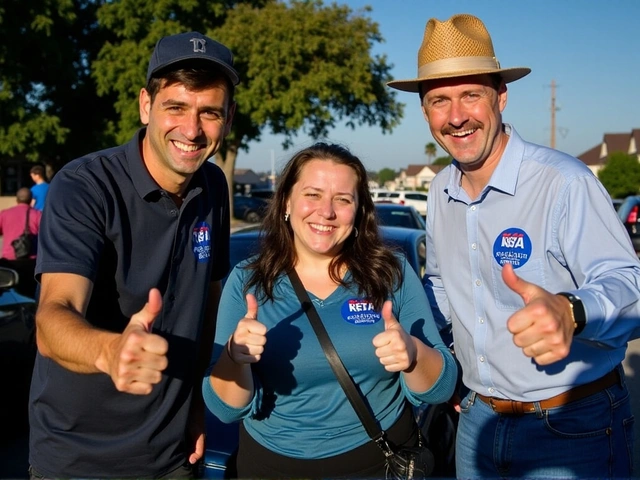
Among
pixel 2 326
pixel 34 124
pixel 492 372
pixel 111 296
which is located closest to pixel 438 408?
pixel 492 372

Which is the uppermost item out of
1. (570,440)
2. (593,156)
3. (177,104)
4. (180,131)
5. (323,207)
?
(593,156)

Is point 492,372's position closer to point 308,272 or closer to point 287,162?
point 308,272

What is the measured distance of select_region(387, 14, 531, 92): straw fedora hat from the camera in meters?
2.81

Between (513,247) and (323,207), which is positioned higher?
(323,207)

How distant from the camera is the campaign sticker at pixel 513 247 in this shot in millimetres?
2627

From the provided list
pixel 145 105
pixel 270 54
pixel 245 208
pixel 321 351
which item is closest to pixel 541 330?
pixel 321 351

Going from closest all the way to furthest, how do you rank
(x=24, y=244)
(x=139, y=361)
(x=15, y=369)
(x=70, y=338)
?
(x=139, y=361)
(x=70, y=338)
(x=15, y=369)
(x=24, y=244)

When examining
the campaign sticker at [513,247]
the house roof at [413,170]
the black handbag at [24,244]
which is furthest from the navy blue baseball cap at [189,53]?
the house roof at [413,170]

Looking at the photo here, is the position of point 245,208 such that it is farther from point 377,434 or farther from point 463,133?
point 377,434

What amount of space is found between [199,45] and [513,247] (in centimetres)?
142

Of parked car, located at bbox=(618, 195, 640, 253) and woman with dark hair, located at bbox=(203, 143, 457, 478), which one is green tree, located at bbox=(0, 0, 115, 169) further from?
woman with dark hair, located at bbox=(203, 143, 457, 478)

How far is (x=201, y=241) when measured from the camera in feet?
8.67

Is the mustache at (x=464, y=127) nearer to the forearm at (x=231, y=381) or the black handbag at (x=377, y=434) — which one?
the black handbag at (x=377, y=434)

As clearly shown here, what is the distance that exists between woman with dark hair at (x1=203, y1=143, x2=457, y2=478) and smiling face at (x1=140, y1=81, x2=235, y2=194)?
0.46m
